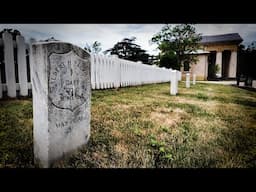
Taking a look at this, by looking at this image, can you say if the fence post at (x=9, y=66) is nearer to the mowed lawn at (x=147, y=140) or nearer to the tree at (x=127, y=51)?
the mowed lawn at (x=147, y=140)

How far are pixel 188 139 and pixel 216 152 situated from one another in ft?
1.07

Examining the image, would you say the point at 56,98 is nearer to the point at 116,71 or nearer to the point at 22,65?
the point at 22,65

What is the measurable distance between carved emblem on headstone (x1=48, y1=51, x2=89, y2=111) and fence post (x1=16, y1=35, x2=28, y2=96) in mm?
2070

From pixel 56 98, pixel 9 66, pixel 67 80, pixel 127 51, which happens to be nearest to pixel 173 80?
pixel 127 51

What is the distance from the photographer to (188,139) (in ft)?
6.28

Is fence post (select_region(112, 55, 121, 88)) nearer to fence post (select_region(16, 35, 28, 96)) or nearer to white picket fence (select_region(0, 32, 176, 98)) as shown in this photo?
white picket fence (select_region(0, 32, 176, 98))

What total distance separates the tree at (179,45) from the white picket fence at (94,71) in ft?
11.9

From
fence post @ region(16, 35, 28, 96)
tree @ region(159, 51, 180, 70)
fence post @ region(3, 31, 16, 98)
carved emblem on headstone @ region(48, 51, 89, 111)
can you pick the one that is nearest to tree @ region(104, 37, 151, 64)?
fence post @ region(16, 35, 28, 96)

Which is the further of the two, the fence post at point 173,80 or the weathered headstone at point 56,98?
the fence post at point 173,80

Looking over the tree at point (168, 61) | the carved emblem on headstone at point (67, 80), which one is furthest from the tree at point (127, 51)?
the tree at point (168, 61)

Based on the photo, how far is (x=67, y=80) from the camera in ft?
4.48

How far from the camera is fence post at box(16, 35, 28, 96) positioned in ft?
9.87

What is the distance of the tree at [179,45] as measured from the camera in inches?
495
